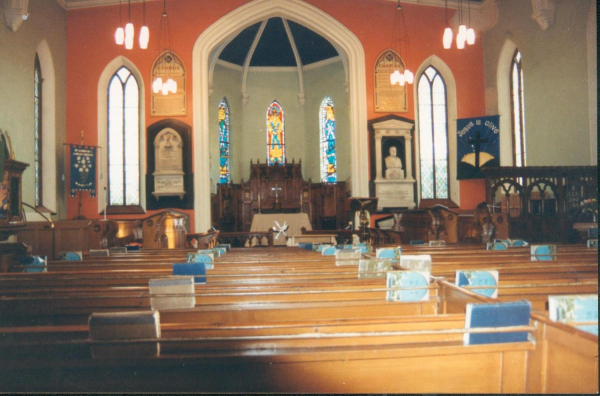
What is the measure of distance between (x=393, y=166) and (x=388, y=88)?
6.94 ft

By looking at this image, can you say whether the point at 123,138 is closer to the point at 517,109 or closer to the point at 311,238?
the point at 311,238

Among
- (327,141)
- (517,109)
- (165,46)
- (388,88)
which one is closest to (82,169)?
(165,46)

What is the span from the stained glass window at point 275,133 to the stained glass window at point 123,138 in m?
6.40

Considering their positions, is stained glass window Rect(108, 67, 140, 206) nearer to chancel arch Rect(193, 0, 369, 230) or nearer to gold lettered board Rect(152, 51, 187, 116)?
gold lettered board Rect(152, 51, 187, 116)

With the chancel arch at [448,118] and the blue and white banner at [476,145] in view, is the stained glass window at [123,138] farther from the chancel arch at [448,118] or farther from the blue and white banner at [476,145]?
the blue and white banner at [476,145]

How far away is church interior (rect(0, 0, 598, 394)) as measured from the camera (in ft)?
6.90

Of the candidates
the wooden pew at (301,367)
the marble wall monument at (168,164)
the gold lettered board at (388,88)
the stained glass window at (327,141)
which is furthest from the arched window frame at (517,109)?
the wooden pew at (301,367)

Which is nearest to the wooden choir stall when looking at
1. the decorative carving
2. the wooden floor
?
the decorative carving

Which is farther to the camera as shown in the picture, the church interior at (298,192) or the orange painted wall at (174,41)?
the orange painted wall at (174,41)

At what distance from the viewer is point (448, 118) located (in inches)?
574

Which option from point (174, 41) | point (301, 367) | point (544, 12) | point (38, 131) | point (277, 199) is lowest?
point (301, 367)

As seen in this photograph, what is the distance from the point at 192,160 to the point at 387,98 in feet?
17.8

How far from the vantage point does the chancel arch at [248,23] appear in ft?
43.9

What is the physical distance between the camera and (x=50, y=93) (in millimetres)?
12562
